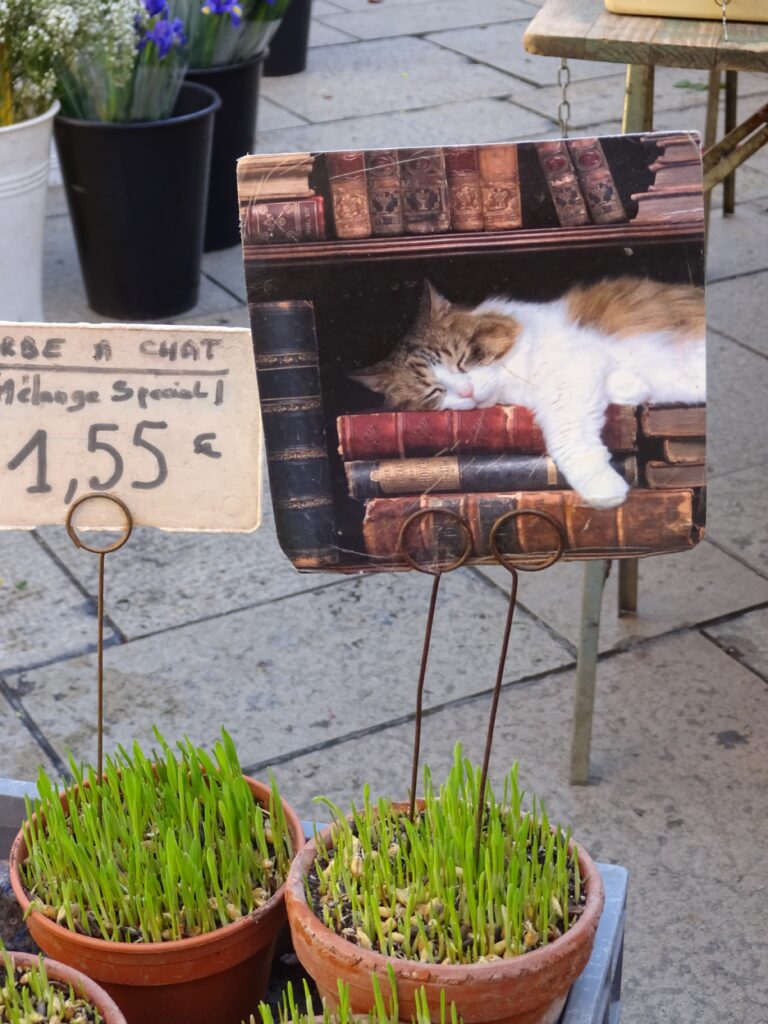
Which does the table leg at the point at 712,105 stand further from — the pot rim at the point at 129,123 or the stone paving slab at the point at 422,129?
the pot rim at the point at 129,123

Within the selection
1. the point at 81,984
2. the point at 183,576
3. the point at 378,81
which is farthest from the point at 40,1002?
the point at 378,81

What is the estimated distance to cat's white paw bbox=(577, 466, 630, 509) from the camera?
128 cm

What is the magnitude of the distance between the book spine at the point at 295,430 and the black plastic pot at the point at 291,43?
5.61m

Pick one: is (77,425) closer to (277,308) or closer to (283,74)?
(277,308)

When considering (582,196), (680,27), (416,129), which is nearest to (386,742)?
(680,27)

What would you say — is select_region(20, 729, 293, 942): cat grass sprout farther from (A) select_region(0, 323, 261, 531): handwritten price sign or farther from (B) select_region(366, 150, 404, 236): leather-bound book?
(B) select_region(366, 150, 404, 236): leather-bound book

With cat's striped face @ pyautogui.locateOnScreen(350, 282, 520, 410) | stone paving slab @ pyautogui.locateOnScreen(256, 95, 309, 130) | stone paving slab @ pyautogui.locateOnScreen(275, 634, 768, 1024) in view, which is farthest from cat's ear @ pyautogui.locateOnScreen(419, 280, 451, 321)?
stone paving slab @ pyautogui.locateOnScreen(256, 95, 309, 130)

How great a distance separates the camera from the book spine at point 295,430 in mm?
1284

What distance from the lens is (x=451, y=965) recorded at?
124cm

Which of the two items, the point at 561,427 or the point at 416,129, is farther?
the point at 416,129

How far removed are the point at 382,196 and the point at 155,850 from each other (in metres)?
0.72

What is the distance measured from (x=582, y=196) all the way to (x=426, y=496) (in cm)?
31

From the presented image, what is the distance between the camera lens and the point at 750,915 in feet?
7.55

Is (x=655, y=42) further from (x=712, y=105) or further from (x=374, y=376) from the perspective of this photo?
(x=712, y=105)
